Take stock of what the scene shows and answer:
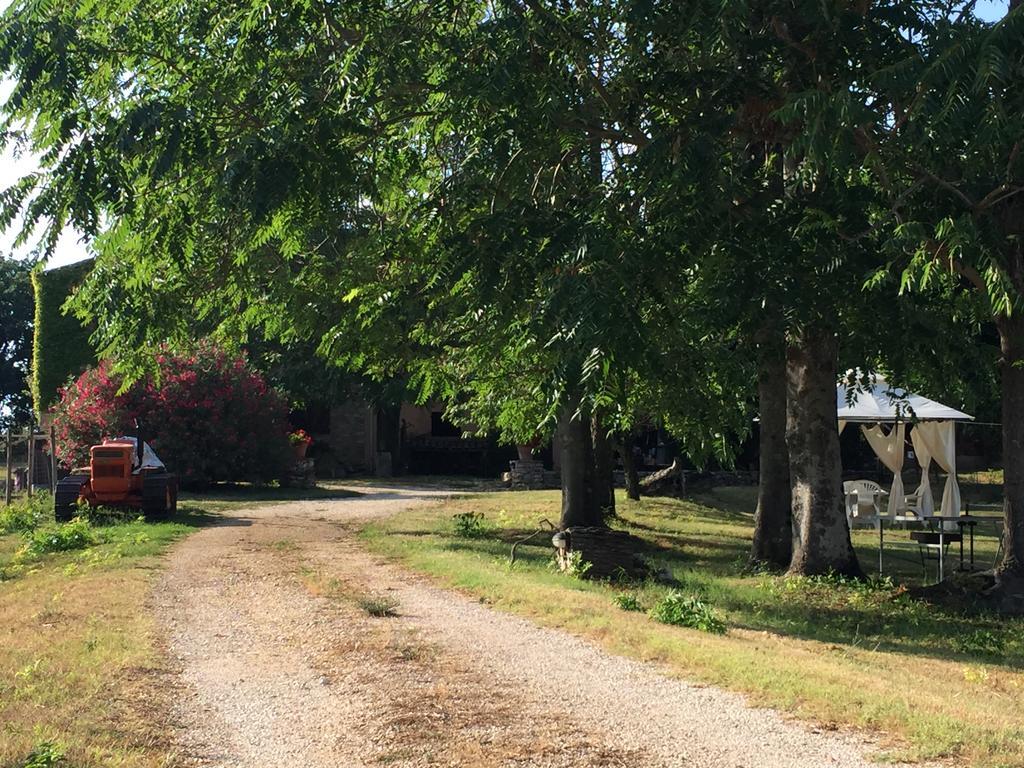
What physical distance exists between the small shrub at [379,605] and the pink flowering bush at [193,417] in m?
15.3

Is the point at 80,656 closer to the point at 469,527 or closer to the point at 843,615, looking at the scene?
the point at 843,615

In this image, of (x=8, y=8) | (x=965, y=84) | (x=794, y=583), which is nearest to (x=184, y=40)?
(x=8, y=8)

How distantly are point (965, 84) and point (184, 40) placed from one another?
262 inches

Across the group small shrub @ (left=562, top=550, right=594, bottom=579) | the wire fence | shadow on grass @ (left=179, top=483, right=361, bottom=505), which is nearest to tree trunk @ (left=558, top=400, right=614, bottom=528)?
small shrub @ (left=562, top=550, right=594, bottom=579)

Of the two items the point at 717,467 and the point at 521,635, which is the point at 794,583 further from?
the point at 717,467

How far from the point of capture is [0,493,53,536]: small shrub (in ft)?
60.8

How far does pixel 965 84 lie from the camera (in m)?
8.24

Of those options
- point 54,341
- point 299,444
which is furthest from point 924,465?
point 54,341

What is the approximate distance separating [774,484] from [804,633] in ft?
17.0

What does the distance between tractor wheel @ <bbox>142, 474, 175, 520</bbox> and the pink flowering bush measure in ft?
16.6

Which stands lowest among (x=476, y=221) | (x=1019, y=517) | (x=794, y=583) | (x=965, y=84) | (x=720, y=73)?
(x=794, y=583)

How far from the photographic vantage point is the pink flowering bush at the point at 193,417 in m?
25.4

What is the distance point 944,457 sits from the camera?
698 inches

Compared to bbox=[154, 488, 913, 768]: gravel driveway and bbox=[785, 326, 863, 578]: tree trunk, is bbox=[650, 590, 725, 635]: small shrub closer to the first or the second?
bbox=[154, 488, 913, 768]: gravel driveway
